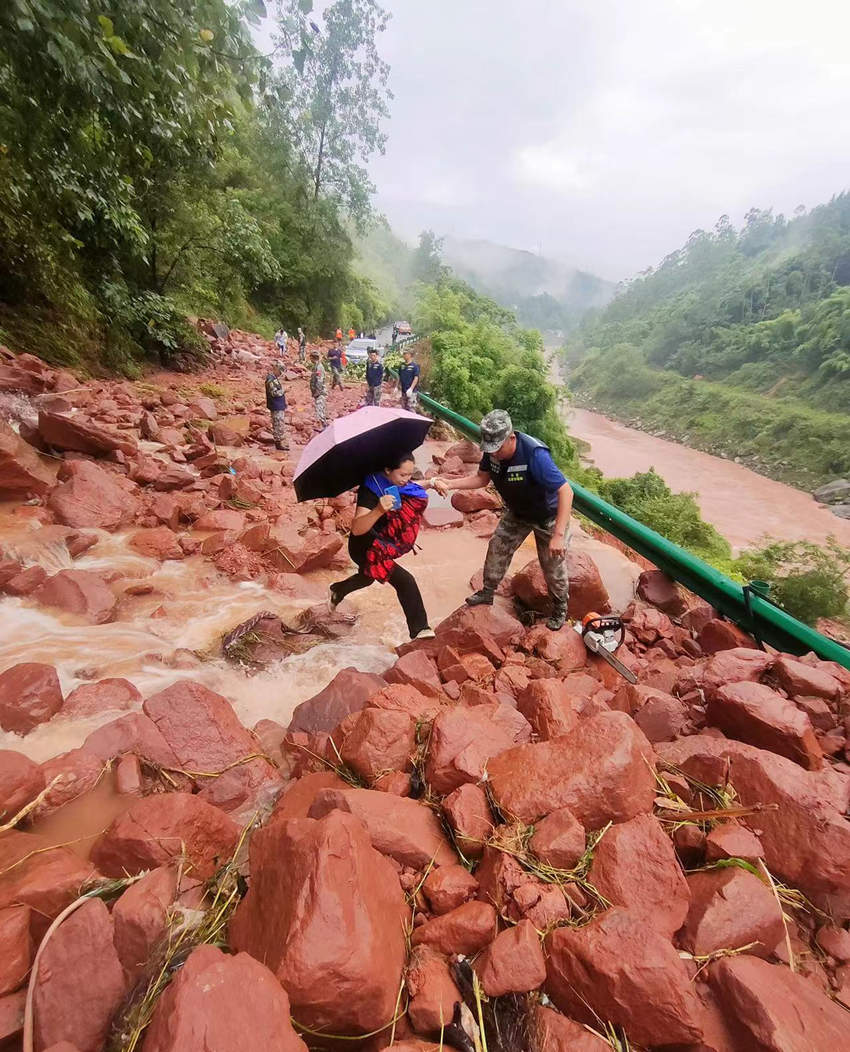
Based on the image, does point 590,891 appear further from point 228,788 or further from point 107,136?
point 107,136

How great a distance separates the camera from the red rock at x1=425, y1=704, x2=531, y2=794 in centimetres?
185

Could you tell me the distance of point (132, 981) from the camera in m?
1.28

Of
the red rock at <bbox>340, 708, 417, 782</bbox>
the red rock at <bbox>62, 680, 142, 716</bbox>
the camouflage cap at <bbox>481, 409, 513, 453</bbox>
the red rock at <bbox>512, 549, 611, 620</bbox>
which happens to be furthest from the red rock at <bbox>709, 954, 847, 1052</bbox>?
the red rock at <bbox>62, 680, 142, 716</bbox>

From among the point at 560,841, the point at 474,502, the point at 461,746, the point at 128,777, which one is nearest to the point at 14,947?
the point at 128,777

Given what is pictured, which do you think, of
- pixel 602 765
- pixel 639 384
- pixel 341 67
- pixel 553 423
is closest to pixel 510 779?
pixel 602 765

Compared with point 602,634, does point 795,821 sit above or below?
above

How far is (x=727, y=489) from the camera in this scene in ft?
91.4

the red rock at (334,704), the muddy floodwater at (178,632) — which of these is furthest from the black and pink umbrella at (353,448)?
the muddy floodwater at (178,632)

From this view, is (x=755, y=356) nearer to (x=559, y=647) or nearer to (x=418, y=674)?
(x=559, y=647)

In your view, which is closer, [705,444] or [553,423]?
[553,423]

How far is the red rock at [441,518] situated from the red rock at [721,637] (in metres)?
3.47

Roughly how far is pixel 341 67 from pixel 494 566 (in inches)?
1077

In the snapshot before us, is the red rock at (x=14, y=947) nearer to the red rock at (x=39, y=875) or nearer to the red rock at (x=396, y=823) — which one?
the red rock at (x=39, y=875)

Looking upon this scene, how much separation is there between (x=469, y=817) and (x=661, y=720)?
1191 mm
